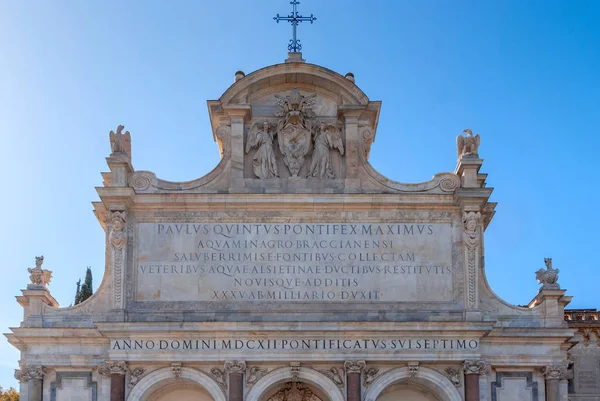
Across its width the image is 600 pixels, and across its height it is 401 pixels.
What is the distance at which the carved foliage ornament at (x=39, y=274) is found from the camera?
35.8 meters

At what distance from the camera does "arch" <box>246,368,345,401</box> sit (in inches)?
1345

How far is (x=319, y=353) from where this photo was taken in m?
34.3

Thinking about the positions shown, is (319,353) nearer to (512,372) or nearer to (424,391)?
(424,391)

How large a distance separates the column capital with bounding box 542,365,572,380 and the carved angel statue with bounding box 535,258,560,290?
2.42m

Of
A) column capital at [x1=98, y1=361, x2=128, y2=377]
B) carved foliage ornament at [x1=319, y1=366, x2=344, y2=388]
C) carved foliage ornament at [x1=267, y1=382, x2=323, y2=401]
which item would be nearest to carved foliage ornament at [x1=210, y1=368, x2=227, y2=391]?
carved foliage ornament at [x1=267, y1=382, x2=323, y2=401]

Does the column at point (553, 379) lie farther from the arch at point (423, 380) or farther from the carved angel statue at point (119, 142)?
the carved angel statue at point (119, 142)

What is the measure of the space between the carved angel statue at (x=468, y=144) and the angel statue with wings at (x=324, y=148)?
369cm

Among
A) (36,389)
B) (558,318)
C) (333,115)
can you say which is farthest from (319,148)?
(36,389)

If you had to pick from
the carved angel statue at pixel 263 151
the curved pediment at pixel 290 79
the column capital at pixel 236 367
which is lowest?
the column capital at pixel 236 367

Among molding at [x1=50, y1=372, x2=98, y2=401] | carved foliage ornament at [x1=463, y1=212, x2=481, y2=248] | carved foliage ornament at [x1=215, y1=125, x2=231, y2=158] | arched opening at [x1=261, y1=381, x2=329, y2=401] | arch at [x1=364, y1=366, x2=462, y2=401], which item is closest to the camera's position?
arch at [x1=364, y1=366, x2=462, y2=401]

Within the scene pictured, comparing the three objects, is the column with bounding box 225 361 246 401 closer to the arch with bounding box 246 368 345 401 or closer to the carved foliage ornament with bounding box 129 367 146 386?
the arch with bounding box 246 368 345 401

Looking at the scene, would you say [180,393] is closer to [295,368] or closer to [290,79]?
[295,368]

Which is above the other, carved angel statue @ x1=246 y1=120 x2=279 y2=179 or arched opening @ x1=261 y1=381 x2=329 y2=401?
carved angel statue @ x1=246 y1=120 x2=279 y2=179

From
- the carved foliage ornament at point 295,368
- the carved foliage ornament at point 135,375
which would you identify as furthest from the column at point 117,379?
the carved foliage ornament at point 295,368
